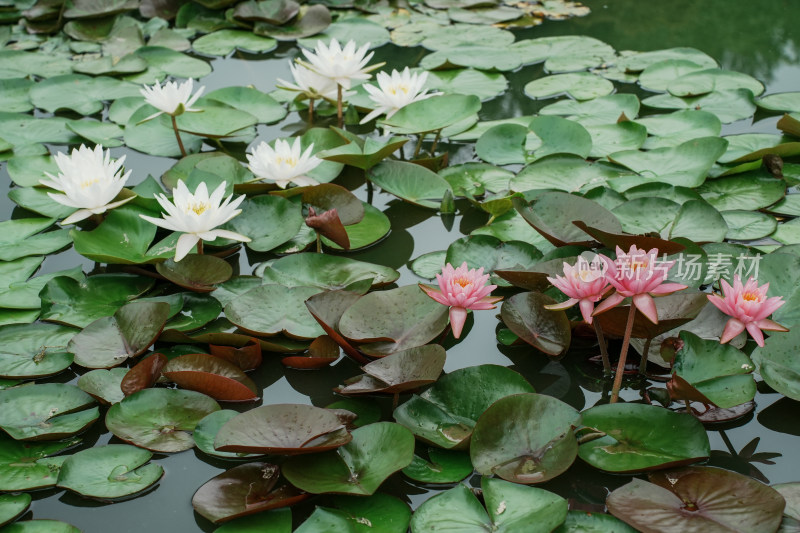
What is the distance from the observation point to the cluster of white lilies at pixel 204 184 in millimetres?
2244

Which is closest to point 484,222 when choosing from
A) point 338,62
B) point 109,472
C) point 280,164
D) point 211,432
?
point 280,164

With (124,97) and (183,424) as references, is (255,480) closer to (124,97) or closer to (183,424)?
(183,424)

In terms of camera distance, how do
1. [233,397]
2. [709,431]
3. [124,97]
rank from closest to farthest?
[709,431] → [233,397] → [124,97]

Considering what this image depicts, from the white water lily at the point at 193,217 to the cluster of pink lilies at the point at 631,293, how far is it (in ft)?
2.64

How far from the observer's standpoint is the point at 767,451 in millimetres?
1723

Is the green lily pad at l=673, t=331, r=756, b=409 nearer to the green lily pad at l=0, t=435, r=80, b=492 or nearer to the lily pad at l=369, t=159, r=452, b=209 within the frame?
the lily pad at l=369, t=159, r=452, b=209

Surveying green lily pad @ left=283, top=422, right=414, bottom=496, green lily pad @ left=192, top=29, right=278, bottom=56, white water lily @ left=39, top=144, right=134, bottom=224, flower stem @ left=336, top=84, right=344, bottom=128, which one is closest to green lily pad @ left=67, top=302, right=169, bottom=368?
white water lily @ left=39, top=144, right=134, bottom=224

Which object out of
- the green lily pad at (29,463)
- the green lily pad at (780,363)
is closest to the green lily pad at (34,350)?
the green lily pad at (29,463)

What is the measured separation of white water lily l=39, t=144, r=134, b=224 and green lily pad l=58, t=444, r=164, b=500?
0.96 meters

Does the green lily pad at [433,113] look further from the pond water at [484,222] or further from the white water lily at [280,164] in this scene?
the white water lily at [280,164]

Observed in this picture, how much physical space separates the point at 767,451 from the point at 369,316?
1060 mm

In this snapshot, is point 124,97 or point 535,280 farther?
point 124,97

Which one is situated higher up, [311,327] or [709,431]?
[311,327]

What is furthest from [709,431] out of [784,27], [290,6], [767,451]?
[290,6]
